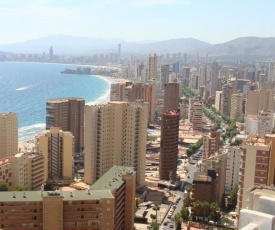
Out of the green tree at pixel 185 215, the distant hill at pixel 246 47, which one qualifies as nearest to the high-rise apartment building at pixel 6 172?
the green tree at pixel 185 215

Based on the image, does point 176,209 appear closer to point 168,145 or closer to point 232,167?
point 232,167

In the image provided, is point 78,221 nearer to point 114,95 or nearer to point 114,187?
point 114,187

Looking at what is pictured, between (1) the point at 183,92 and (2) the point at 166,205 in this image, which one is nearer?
(2) the point at 166,205

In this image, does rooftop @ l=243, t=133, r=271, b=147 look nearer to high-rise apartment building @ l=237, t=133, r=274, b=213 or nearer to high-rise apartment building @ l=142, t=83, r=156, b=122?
high-rise apartment building @ l=237, t=133, r=274, b=213

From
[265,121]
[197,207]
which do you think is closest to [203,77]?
[265,121]

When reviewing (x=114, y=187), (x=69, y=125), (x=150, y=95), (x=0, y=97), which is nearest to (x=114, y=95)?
(x=150, y=95)

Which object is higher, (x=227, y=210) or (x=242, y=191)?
(x=242, y=191)
